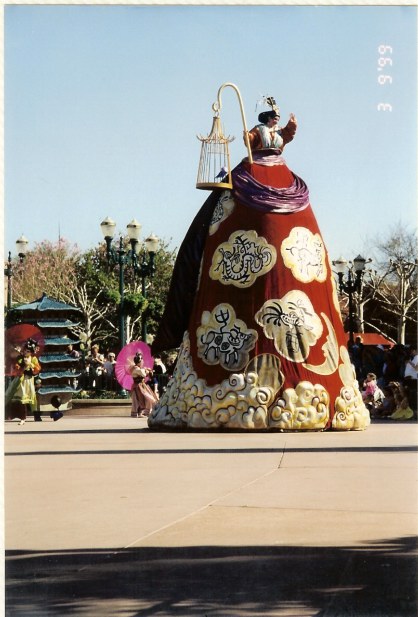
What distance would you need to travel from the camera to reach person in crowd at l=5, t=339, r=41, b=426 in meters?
21.4

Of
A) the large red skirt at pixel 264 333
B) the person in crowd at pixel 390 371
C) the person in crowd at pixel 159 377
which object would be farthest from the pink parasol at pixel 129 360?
the large red skirt at pixel 264 333

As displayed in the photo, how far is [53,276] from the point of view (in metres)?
41.3

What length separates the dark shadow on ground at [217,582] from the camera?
6.16m

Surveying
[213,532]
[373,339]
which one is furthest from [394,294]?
[213,532]

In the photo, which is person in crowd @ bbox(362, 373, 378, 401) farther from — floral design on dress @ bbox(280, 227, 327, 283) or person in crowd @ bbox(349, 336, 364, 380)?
floral design on dress @ bbox(280, 227, 327, 283)

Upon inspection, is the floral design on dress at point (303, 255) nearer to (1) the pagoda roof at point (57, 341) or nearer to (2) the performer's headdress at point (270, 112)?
(2) the performer's headdress at point (270, 112)

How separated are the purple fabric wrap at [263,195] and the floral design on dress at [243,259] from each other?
41 cm

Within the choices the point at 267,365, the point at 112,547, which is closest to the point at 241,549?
the point at 112,547

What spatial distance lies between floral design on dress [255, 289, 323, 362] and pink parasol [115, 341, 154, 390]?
610 centimetres

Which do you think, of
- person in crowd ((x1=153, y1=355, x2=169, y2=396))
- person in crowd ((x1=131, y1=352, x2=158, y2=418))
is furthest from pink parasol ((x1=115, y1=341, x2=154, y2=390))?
person in crowd ((x1=153, y1=355, x2=169, y2=396))

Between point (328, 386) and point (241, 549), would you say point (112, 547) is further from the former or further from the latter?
point (328, 386)

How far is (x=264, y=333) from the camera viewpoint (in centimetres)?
1747

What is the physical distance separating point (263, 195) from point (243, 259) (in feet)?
3.04

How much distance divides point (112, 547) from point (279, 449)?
6.90m
